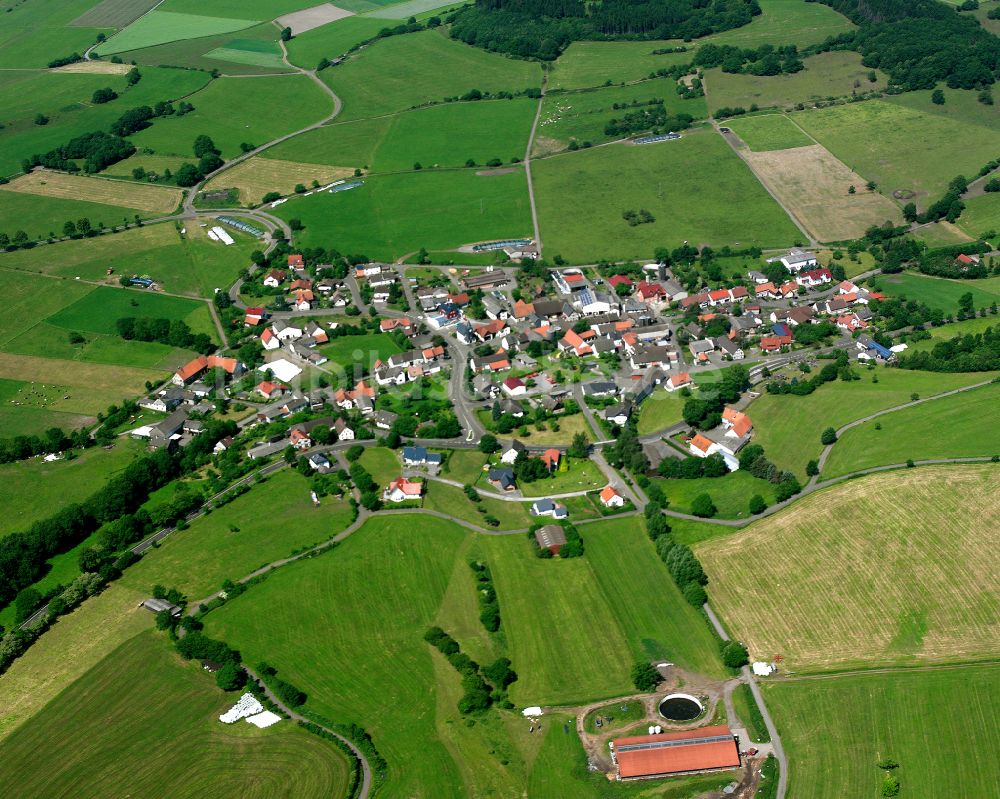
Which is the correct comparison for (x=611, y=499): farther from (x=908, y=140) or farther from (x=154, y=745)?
(x=908, y=140)

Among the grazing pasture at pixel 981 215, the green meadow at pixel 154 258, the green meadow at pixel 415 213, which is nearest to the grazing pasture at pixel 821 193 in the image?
the grazing pasture at pixel 981 215

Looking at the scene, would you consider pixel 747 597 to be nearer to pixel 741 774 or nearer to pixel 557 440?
pixel 741 774

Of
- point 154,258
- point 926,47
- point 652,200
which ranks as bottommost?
point 154,258

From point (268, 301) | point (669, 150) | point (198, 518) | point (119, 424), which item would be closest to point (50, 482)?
point (119, 424)

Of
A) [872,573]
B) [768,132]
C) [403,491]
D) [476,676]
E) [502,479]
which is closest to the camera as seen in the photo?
[476,676]

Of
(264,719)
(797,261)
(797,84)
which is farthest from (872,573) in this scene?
(797,84)

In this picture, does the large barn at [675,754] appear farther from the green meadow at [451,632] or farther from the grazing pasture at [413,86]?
the grazing pasture at [413,86]
